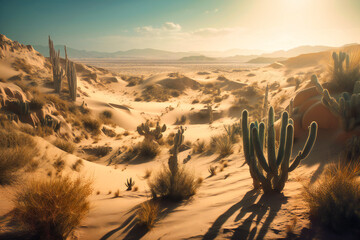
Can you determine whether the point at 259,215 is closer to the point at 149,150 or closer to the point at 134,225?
the point at 134,225

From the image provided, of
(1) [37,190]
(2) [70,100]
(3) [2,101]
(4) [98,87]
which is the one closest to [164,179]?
(1) [37,190]

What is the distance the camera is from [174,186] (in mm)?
3617

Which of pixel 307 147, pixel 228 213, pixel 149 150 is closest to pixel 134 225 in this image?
pixel 228 213

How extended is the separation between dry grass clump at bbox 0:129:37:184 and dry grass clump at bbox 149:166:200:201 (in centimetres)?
257

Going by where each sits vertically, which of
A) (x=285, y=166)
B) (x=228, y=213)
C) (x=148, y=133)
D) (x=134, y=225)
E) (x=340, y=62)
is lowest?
(x=148, y=133)

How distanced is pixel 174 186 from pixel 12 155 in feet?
10.5

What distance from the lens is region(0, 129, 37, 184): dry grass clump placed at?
11.5 feet

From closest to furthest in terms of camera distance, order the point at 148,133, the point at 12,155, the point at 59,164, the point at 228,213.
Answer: the point at 228,213, the point at 12,155, the point at 59,164, the point at 148,133

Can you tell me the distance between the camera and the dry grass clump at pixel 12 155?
349 cm

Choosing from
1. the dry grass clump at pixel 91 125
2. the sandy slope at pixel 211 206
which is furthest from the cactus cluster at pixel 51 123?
the sandy slope at pixel 211 206

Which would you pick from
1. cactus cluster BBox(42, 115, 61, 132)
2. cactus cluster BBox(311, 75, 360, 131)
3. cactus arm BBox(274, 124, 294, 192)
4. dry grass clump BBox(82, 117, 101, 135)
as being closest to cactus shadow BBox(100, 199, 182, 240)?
cactus arm BBox(274, 124, 294, 192)

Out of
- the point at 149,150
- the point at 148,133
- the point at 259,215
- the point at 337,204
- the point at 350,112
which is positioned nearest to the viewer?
the point at 337,204

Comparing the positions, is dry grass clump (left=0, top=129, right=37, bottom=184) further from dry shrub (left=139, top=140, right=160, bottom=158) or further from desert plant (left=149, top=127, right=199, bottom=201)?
dry shrub (left=139, top=140, right=160, bottom=158)

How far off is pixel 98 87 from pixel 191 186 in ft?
91.1
